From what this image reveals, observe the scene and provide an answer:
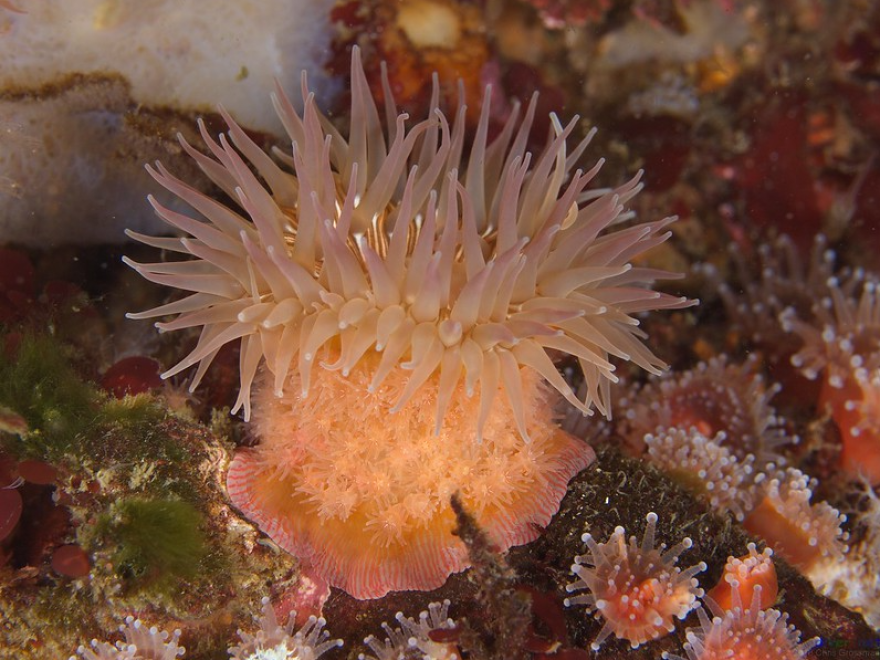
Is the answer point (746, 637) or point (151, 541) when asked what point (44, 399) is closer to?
point (151, 541)

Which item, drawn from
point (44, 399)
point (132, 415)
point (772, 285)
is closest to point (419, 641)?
point (132, 415)

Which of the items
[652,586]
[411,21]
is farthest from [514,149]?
[652,586]

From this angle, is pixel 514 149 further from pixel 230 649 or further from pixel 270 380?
pixel 230 649

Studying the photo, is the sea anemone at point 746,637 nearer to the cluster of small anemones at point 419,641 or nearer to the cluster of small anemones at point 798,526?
the cluster of small anemones at point 798,526

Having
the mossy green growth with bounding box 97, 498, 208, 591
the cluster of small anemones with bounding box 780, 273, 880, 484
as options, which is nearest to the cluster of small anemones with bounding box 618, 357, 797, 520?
the cluster of small anemones with bounding box 780, 273, 880, 484

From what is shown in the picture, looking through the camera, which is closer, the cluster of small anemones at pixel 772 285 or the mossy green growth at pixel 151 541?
the mossy green growth at pixel 151 541

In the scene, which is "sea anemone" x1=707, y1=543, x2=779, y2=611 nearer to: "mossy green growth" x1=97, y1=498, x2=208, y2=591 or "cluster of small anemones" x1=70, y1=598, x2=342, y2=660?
"cluster of small anemones" x1=70, y1=598, x2=342, y2=660

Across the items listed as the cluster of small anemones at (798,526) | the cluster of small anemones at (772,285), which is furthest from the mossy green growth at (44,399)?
the cluster of small anemones at (772,285)
